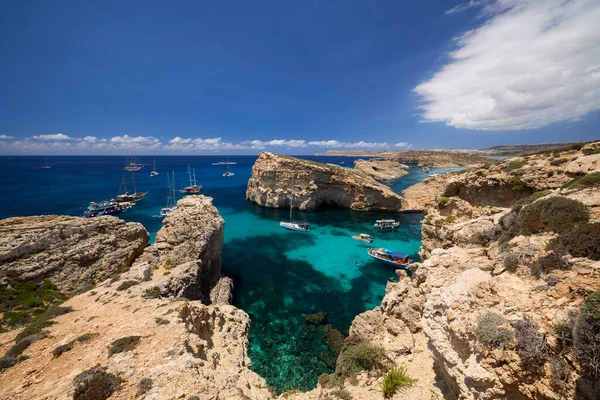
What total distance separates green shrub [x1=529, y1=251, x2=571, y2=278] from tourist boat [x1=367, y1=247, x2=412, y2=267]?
20523 mm

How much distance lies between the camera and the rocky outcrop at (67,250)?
13.6 meters

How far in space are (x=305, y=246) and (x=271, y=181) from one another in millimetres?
23123

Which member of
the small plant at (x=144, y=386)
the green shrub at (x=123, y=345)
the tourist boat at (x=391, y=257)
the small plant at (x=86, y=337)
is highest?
the green shrub at (x=123, y=345)

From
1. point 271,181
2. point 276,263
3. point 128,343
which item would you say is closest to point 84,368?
point 128,343

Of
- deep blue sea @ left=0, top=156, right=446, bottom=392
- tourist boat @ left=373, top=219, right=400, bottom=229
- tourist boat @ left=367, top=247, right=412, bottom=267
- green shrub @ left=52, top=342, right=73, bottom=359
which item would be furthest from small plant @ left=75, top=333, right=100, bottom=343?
tourist boat @ left=373, top=219, right=400, bottom=229

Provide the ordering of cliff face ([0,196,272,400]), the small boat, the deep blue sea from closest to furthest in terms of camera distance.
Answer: cliff face ([0,196,272,400]), the deep blue sea, the small boat

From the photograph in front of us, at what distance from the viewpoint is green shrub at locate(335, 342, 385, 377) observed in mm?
9672

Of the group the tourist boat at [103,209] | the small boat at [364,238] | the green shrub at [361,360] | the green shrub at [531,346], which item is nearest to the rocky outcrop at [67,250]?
the green shrub at [361,360]

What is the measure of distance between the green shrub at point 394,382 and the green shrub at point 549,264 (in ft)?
17.5

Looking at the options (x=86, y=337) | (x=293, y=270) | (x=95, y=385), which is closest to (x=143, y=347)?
(x=95, y=385)

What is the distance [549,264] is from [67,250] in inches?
943

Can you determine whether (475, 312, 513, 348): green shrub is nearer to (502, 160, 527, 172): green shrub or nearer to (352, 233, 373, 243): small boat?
(502, 160, 527, 172): green shrub

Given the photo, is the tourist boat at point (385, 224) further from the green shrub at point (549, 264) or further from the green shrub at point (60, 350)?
the green shrub at point (60, 350)

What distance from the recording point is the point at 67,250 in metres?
15.3
